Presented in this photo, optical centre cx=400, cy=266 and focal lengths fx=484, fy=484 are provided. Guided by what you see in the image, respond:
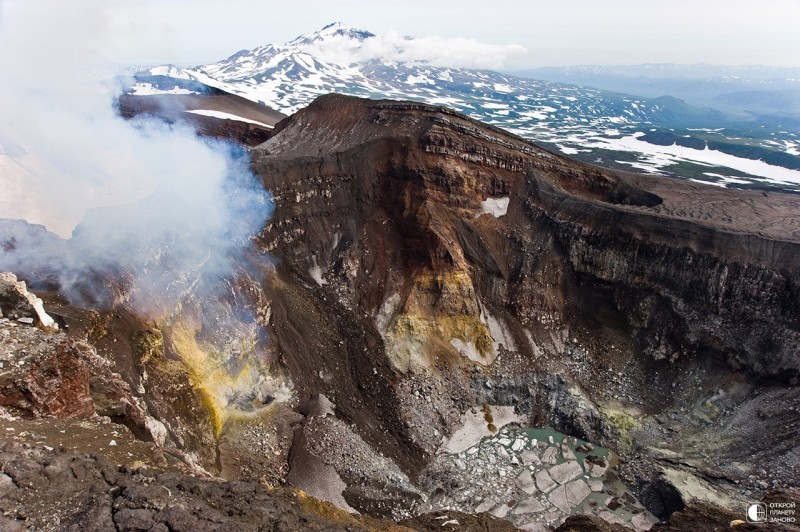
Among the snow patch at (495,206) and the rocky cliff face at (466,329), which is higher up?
the snow patch at (495,206)

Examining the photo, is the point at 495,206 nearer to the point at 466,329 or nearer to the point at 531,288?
the point at 531,288

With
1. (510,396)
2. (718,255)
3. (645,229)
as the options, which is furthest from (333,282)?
(718,255)

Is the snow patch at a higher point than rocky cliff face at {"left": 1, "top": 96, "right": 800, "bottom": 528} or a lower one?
higher

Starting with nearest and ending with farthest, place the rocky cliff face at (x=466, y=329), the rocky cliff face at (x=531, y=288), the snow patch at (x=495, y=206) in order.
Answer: the rocky cliff face at (x=466, y=329) → the rocky cliff face at (x=531, y=288) → the snow patch at (x=495, y=206)

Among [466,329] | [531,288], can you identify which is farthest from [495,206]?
[466,329]

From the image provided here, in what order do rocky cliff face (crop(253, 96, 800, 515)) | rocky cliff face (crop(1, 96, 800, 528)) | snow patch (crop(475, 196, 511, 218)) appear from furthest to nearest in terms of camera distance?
snow patch (crop(475, 196, 511, 218))
rocky cliff face (crop(253, 96, 800, 515))
rocky cliff face (crop(1, 96, 800, 528))

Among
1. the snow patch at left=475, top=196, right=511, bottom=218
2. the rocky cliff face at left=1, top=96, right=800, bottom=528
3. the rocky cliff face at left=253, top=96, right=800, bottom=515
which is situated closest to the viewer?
the rocky cliff face at left=1, top=96, right=800, bottom=528

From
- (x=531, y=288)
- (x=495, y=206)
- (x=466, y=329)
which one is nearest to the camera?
(x=466, y=329)

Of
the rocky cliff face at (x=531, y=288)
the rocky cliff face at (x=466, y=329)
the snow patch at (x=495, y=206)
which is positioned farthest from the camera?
the snow patch at (x=495, y=206)

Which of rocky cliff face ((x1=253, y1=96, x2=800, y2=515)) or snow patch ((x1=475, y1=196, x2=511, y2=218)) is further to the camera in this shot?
snow patch ((x1=475, y1=196, x2=511, y2=218))

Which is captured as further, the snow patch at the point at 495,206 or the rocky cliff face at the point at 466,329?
the snow patch at the point at 495,206
